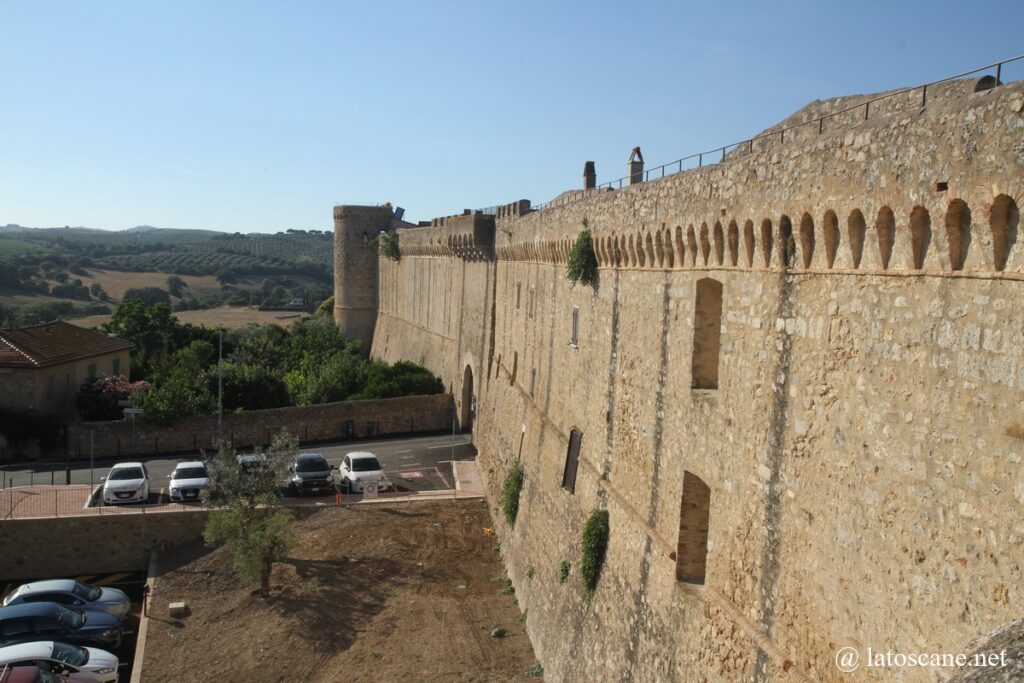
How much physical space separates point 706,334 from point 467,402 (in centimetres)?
1979

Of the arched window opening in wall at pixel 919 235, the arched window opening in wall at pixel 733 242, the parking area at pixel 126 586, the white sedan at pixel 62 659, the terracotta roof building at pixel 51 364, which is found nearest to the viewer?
the arched window opening in wall at pixel 919 235

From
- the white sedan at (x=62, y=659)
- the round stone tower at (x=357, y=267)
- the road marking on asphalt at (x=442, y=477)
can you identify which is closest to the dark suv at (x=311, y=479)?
the road marking on asphalt at (x=442, y=477)

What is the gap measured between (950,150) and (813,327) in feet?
6.48

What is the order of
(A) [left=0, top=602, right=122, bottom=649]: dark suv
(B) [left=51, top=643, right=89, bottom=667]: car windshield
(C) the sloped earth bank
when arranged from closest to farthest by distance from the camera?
(C) the sloped earth bank → (B) [left=51, top=643, right=89, bottom=667]: car windshield → (A) [left=0, top=602, right=122, bottom=649]: dark suv

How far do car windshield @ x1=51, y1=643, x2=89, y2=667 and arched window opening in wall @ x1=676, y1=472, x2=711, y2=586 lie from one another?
11.1 m

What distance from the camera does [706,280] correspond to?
30.8 ft

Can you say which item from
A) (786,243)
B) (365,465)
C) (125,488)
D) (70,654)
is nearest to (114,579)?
(125,488)

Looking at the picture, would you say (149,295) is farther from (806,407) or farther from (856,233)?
(856,233)

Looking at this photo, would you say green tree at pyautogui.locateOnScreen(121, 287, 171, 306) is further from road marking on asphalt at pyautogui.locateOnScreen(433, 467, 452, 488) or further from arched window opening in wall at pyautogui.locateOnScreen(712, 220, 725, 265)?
arched window opening in wall at pyautogui.locateOnScreen(712, 220, 725, 265)

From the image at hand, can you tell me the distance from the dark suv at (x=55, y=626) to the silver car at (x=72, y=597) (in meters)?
0.50

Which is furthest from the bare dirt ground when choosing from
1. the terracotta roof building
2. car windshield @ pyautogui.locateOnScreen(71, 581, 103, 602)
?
car windshield @ pyautogui.locateOnScreen(71, 581, 103, 602)

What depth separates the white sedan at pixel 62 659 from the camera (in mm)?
14414

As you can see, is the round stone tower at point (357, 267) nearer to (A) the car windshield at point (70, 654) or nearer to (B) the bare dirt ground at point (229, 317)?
(B) the bare dirt ground at point (229, 317)

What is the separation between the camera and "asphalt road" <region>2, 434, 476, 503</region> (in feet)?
77.0
